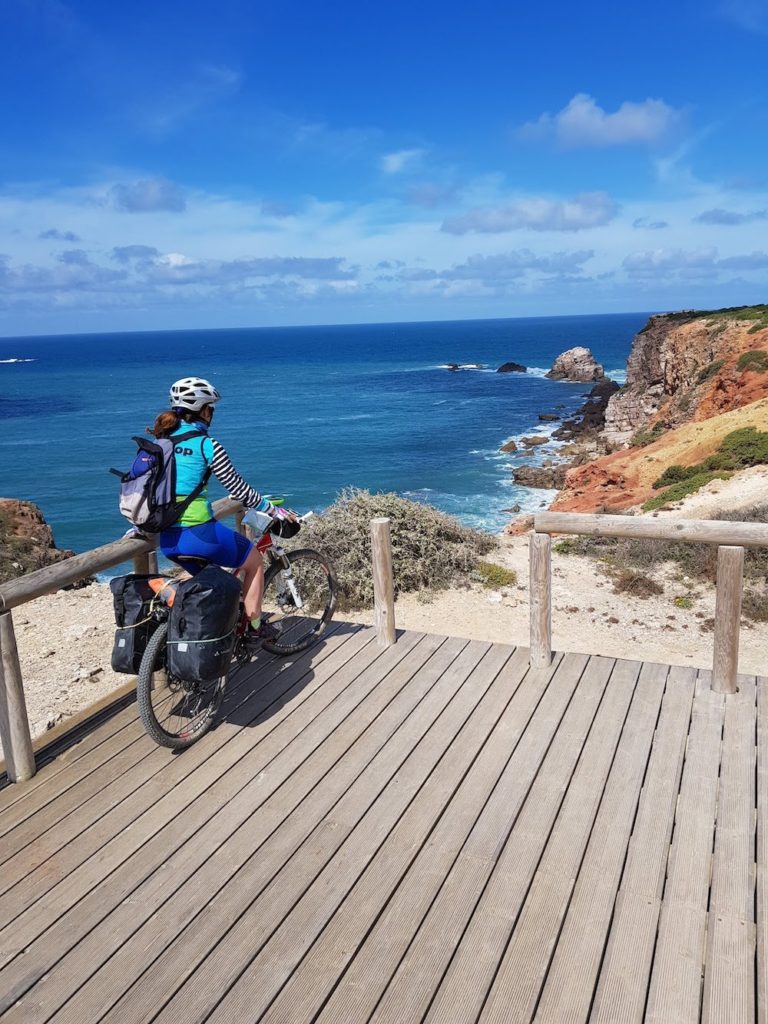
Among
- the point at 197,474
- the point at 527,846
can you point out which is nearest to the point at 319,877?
the point at 527,846

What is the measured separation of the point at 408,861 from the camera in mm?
3625

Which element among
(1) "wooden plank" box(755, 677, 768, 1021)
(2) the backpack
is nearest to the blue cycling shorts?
(2) the backpack

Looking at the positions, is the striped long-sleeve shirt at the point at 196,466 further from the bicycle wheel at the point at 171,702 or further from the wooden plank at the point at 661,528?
the wooden plank at the point at 661,528

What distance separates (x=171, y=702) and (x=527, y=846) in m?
2.53

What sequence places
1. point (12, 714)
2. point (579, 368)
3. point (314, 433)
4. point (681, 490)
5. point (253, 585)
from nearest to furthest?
1. point (12, 714)
2. point (253, 585)
3. point (681, 490)
4. point (314, 433)
5. point (579, 368)

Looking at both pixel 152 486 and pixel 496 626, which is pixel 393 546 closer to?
pixel 496 626

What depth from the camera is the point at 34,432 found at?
57844mm

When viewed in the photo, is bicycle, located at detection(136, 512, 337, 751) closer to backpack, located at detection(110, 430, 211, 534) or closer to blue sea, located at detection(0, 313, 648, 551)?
backpack, located at detection(110, 430, 211, 534)

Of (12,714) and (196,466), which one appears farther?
(196,466)

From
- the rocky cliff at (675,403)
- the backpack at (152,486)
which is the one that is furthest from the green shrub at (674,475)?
the backpack at (152,486)

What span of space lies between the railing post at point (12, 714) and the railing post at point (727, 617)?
14.0 feet

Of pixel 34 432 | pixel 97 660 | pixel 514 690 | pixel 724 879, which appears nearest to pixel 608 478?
pixel 97 660

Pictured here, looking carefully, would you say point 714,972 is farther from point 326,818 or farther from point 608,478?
point 608,478

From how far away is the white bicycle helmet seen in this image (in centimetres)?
472
